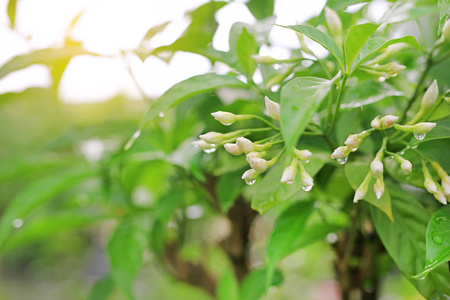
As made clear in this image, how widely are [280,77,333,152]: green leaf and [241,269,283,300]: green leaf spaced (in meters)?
0.19

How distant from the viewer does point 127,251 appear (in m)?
0.37

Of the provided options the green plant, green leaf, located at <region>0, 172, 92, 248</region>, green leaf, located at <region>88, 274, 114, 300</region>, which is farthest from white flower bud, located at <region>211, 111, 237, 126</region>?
green leaf, located at <region>88, 274, 114, 300</region>

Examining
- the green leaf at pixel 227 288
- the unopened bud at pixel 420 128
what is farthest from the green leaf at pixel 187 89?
the green leaf at pixel 227 288

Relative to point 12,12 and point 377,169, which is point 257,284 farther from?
point 12,12

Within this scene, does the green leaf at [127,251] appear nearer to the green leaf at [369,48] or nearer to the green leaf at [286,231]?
the green leaf at [286,231]

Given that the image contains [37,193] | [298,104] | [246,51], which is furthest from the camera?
[37,193]

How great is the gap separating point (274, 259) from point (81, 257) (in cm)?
256

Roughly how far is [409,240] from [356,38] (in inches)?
4.8

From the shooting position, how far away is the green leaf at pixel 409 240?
226 millimetres

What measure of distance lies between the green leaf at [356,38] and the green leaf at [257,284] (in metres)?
0.19

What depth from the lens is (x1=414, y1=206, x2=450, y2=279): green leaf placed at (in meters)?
0.19

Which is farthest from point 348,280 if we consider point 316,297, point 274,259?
point 316,297

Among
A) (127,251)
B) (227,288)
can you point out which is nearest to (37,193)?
(127,251)

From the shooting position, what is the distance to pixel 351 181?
0.78 feet
